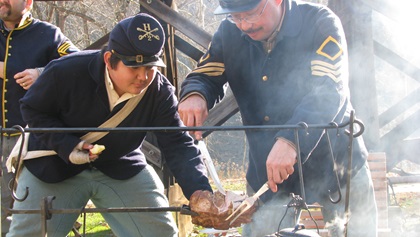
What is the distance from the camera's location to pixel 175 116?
3705 mm

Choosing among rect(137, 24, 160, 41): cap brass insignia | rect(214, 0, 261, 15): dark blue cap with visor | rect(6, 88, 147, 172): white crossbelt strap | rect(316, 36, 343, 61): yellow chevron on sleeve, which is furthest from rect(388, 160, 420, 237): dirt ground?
rect(137, 24, 160, 41): cap brass insignia

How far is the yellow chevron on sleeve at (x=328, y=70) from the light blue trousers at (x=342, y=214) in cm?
71

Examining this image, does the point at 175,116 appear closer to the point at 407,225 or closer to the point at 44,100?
the point at 44,100

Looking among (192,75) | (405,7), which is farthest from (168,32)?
(192,75)

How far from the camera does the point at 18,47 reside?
491 centimetres

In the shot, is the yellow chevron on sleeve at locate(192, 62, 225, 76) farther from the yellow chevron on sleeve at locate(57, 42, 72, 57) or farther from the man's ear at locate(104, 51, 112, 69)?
the yellow chevron on sleeve at locate(57, 42, 72, 57)

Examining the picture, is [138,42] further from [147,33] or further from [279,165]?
[279,165]

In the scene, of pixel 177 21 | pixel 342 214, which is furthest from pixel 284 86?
pixel 177 21

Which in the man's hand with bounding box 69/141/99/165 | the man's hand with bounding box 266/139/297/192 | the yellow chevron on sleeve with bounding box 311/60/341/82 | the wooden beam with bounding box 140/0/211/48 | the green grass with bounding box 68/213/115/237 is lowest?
the green grass with bounding box 68/213/115/237

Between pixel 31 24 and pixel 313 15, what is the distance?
8.32 ft

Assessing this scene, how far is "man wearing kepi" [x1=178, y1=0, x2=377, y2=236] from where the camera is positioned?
10.5ft

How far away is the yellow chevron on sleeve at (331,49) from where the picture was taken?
320 centimetres

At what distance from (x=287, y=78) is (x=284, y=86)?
0.05 m

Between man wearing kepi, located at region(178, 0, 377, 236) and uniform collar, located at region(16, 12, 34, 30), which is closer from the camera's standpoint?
man wearing kepi, located at region(178, 0, 377, 236)
